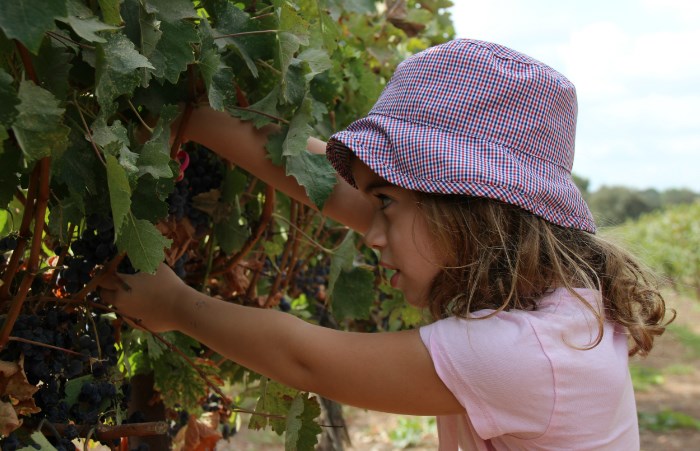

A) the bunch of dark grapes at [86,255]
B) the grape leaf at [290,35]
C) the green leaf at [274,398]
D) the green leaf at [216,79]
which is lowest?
the green leaf at [274,398]

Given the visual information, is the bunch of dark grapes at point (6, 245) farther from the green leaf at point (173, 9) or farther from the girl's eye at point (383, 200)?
the girl's eye at point (383, 200)

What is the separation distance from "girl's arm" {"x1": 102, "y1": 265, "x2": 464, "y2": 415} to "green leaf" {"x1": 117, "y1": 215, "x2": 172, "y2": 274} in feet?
0.94

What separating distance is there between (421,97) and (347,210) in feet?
1.20

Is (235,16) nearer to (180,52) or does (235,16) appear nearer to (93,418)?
(180,52)

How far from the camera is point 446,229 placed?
1.51 meters

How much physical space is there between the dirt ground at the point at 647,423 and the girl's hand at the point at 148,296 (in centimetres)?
423

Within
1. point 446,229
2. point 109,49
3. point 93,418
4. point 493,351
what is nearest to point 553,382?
point 493,351

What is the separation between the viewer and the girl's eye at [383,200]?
1575 mm

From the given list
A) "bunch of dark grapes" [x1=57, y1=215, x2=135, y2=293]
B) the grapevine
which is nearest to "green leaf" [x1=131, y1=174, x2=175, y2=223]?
the grapevine

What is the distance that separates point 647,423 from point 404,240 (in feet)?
20.5

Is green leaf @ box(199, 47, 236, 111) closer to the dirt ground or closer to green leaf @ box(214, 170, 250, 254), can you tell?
green leaf @ box(214, 170, 250, 254)

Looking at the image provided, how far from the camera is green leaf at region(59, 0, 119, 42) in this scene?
89 centimetres

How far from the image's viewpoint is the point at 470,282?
1541mm

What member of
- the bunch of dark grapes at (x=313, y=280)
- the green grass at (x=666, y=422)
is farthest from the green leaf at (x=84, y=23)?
the green grass at (x=666, y=422)
